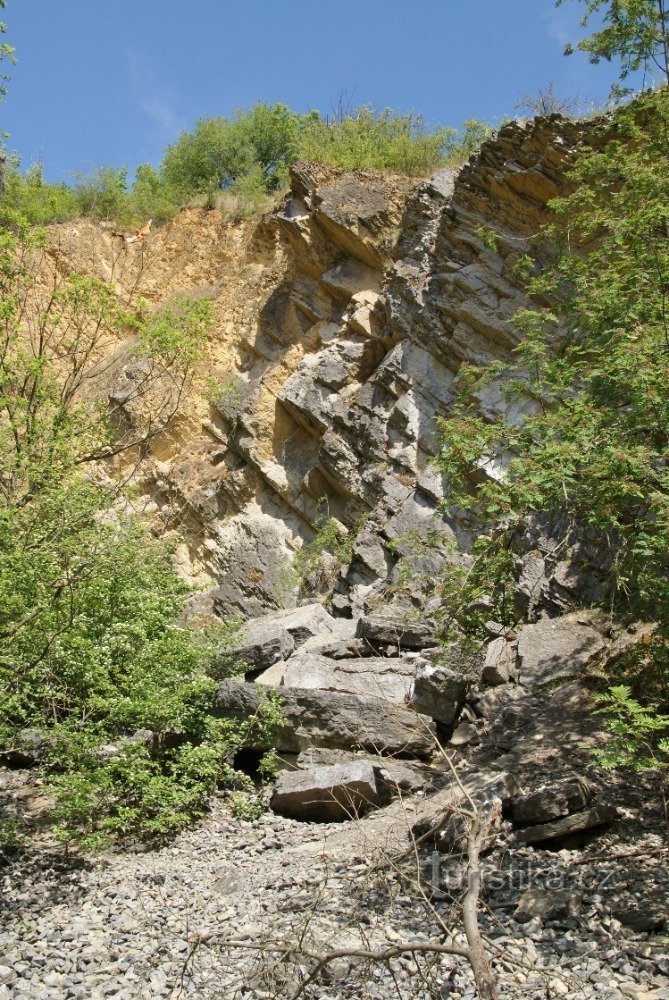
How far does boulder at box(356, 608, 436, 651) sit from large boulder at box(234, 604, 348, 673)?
2.15 feet

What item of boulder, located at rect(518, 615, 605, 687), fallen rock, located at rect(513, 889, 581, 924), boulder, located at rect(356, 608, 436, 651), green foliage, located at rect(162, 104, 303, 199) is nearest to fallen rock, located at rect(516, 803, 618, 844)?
fallen rock, located at rect(513, 889, 581, 924)

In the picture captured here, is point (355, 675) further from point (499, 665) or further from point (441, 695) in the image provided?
point (499, 665)

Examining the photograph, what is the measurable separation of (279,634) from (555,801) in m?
4.95

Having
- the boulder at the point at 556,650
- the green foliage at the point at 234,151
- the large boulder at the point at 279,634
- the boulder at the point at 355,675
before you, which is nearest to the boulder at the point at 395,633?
the boulder at the point at 355,675

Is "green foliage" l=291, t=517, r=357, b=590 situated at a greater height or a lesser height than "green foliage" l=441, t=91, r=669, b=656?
lesser

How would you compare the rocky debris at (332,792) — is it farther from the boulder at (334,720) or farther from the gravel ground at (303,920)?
the boulder at (334,720)

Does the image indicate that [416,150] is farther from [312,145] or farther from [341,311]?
[341,311]

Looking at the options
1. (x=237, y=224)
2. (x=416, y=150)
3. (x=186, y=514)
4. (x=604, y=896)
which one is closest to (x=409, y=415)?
(x=186, y=514)

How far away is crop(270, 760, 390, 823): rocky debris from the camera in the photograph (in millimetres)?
6750

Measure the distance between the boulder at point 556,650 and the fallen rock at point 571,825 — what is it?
255 centimetres

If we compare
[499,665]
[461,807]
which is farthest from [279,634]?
[461,807]

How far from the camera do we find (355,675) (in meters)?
8.76

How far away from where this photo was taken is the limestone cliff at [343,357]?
504 inches

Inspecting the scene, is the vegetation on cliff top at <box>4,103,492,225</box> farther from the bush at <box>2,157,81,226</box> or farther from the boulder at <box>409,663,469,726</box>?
the boulder at <box>409,663,469,726</box>
